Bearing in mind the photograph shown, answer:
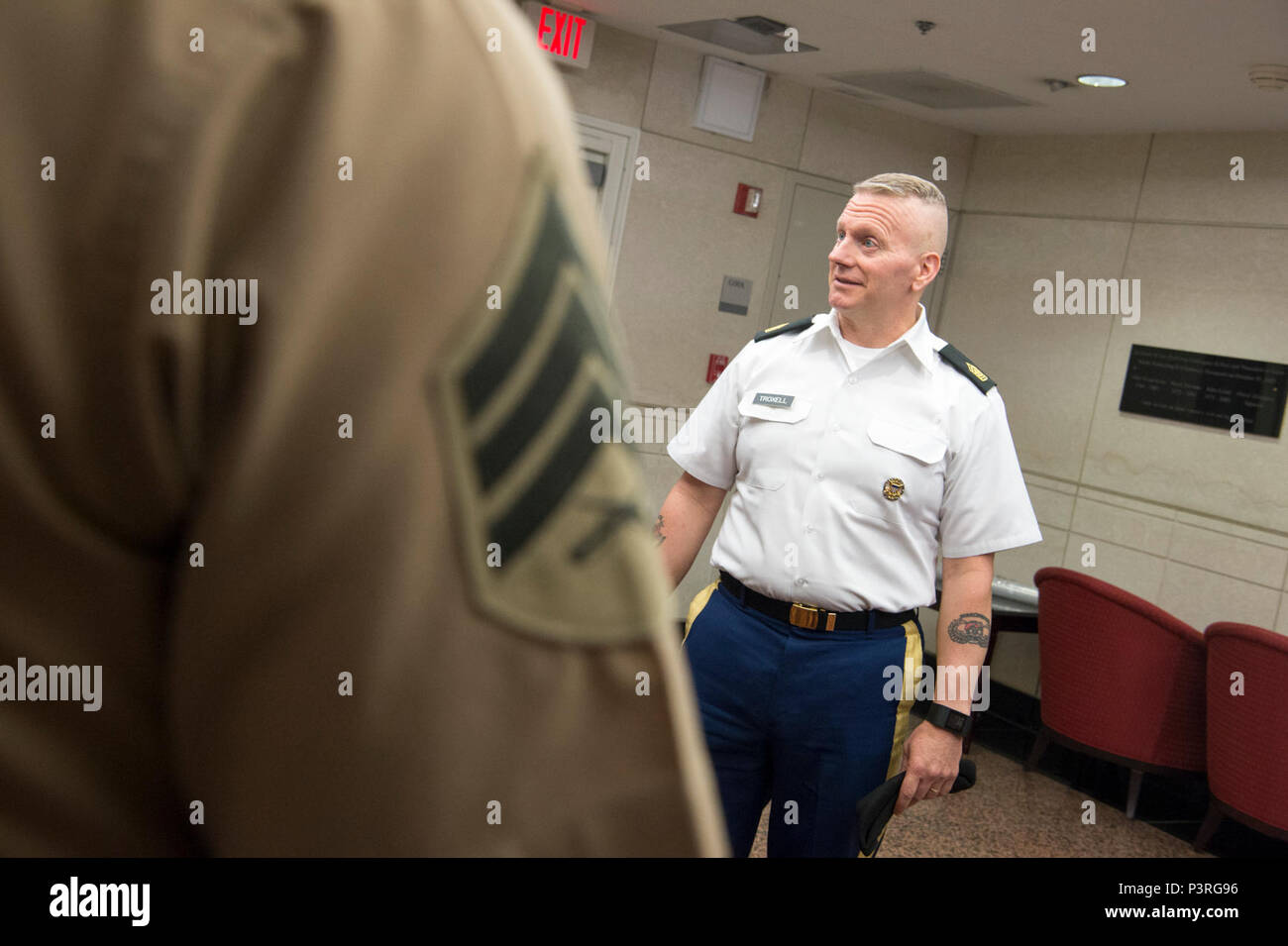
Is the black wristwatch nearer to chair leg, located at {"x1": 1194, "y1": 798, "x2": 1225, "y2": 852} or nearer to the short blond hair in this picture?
the short blond hair

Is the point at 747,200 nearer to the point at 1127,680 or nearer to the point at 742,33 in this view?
the point at 742,33

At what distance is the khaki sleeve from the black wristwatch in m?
2.51

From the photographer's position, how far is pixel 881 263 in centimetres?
286

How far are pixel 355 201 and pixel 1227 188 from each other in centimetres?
725

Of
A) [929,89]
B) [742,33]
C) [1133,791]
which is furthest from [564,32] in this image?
[1133,791]

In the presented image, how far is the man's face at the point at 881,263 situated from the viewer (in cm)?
287

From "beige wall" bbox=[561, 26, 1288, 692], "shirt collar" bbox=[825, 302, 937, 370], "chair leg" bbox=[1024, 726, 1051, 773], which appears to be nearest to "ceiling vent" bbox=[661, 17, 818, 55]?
"beige wall" bbox=[561, 26, 1288, 692]

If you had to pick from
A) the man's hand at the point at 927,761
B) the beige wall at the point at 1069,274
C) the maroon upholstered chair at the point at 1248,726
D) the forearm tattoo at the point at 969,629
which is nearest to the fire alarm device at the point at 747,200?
the beige wall at the point at 1069,274

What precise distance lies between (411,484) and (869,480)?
98.3 inches

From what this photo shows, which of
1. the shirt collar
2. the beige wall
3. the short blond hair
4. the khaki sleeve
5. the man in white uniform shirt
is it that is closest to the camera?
the khaki sleeve

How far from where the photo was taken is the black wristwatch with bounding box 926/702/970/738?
2628mm

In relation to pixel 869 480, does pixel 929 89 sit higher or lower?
higher

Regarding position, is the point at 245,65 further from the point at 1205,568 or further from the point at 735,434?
the point at 1205,568

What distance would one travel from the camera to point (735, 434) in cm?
296
